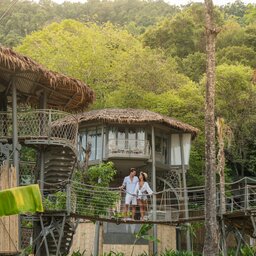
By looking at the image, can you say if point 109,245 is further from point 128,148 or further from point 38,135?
point 38,135

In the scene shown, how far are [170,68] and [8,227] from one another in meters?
22.6

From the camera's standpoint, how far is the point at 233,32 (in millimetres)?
43781

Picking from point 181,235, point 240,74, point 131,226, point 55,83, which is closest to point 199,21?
point 240,74

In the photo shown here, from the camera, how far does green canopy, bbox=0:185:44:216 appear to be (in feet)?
22.3

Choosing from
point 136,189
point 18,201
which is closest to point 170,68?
point 136,189

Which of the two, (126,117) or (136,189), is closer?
(136,189)

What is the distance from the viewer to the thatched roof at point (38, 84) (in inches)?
595

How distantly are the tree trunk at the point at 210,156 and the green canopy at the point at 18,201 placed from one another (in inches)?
318

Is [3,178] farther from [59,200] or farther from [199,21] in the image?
[199,21]

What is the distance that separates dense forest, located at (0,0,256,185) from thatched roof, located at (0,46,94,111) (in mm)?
14000

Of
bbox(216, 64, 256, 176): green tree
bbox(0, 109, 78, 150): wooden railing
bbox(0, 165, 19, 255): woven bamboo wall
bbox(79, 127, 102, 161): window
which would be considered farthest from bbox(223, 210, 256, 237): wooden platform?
bbox(216, 64, 256, 176): green tree

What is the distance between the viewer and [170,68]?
1385 inches

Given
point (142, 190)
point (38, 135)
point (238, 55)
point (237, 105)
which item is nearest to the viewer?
point (38, 135)

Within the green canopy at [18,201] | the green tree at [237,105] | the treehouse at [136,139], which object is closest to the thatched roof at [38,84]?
the treehouse at [136,139]
